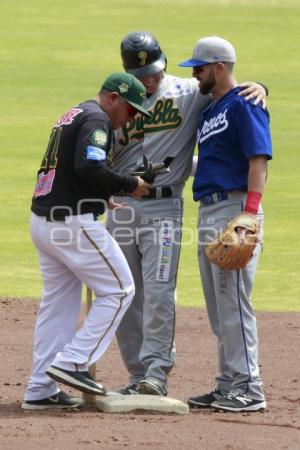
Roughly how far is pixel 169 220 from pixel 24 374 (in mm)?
1490

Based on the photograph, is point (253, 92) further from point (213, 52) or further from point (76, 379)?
point (76, 379)

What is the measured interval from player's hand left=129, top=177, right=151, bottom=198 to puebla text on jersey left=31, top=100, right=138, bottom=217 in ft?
0.13

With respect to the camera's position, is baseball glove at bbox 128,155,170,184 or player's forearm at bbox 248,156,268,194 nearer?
player's forearm at bbox 248,156,268,194

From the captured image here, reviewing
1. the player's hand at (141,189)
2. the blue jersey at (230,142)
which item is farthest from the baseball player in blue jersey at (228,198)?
the player's hand at (141,189)

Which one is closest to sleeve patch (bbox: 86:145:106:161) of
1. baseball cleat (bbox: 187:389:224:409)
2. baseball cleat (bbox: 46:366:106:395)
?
baseball cleat (bbox: 46:366:106:395)

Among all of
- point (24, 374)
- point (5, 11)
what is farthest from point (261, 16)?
point (24, 374)

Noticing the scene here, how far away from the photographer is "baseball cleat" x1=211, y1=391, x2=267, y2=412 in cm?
654

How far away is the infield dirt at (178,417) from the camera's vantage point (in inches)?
222

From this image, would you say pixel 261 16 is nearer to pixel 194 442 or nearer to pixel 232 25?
pixel 232 25

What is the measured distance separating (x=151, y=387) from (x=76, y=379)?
0.57 m

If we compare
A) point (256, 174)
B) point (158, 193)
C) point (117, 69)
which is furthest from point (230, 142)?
point (117, 69)

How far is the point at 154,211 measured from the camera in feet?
22.6

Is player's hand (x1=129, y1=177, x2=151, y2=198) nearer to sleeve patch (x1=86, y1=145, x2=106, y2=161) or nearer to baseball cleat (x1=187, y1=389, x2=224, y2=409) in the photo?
sleeve patch (x1=86, y1=145, x2=106, y2=161)

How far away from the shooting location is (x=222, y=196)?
6.57m
